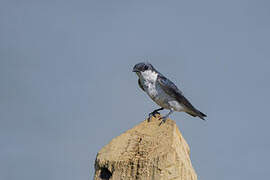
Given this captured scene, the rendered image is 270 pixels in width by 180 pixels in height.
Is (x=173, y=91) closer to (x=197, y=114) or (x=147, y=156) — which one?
(x=197, y=114)

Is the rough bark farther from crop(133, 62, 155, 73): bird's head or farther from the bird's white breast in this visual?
crop(133, 62, 155, 73): bird's head

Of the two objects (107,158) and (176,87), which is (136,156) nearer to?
(107,158)

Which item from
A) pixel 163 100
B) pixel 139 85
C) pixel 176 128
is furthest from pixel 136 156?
pixel 139 85

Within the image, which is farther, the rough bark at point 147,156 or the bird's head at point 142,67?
the bird's head at point 142,67

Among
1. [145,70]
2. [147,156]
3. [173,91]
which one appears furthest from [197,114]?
[147,156]

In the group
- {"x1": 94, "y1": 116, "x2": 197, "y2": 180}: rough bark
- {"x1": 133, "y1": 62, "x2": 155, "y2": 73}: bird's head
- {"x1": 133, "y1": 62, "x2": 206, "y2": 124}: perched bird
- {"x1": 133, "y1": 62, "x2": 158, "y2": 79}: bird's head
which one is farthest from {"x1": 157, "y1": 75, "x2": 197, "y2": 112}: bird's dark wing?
{"x1": 94, "y1": 116, "x2": 197, "y2": 180}: rough bark

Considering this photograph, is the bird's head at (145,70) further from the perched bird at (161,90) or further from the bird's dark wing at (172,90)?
the bird's dark wing at (172,90)

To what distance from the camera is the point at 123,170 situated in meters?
4.77

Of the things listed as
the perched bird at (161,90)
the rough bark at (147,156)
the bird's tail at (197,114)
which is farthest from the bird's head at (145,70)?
the rough bark at (147,156)

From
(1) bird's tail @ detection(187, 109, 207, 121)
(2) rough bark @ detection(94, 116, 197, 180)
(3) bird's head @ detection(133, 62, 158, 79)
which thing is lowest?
(2) rough bark @ detection(94, 116, 197, 180)

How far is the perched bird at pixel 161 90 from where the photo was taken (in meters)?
9.89

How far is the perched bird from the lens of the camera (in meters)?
9.89

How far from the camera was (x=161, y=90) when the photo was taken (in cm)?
995

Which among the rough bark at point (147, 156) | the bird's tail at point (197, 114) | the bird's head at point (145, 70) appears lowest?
the rough bark at point (147, 156)
